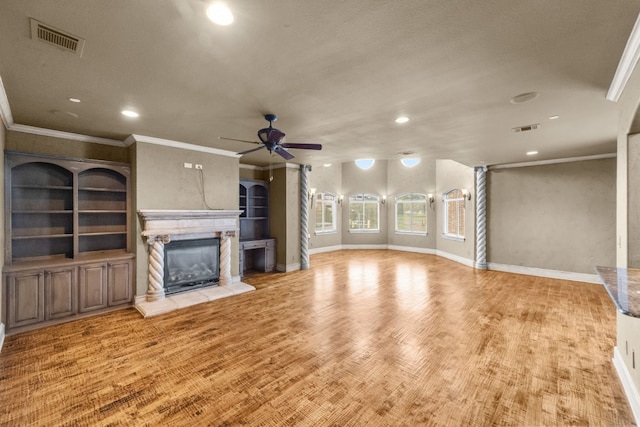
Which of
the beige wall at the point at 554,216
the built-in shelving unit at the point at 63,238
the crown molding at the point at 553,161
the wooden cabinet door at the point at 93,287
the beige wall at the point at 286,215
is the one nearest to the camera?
the built-in shelving unit at the point at 63,238

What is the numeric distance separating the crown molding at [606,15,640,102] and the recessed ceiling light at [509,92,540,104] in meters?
0.57

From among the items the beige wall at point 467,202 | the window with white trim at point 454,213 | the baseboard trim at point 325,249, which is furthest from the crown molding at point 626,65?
the baseboard trim at point 325,249

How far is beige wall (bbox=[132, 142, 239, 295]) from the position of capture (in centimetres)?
467

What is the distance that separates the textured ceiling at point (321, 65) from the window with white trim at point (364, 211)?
7394mm

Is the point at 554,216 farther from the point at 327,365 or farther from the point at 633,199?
the point at 327,365

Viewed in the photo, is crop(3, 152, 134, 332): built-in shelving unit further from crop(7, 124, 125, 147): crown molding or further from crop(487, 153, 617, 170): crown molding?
crop(487, 153, 617, 170): crown molding

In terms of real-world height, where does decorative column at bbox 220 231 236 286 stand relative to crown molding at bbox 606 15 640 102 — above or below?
below

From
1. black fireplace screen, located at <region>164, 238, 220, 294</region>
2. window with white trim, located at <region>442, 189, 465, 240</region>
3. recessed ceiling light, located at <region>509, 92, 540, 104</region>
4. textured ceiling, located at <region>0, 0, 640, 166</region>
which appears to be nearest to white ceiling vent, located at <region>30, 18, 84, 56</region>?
textured ceiling, located at <region>0, 0, 640, 166</region>

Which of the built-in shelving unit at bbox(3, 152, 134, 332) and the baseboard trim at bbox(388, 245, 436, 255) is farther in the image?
the baseboard trim at bbox(388, 245, 436, 255)

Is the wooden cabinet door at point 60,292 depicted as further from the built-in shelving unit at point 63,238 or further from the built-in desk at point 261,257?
the built-in desk at point 261,257

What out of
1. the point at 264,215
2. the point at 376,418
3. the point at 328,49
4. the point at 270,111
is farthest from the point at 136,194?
the point at 376,418

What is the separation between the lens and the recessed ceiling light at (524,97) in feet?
9.32

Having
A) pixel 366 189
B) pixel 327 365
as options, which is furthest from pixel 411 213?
pixel 327 365

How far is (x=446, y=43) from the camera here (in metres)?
1.98
